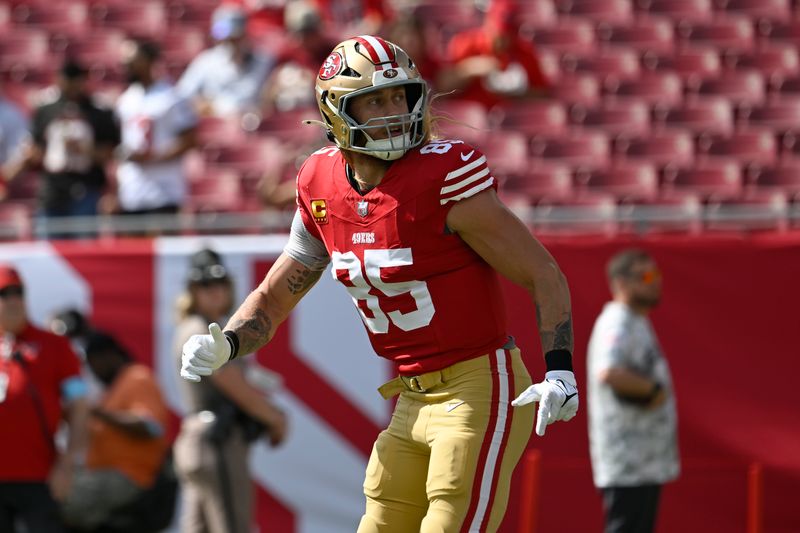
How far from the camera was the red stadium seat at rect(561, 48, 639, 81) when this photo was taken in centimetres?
1102

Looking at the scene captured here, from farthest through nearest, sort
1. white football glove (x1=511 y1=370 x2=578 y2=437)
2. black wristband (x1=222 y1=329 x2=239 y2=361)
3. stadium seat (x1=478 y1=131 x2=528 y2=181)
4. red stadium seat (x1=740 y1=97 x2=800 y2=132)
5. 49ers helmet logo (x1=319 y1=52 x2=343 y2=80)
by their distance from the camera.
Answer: red stadium seat (x1=740 y1=97 x2=800 y2=132) → stadium seat (x1=478 y1=131 x2=528 y2=181) → black wristband (x1=222 y1=329 x2=239 y2=361) → 49ers helmet logo (x1=319 y1=52 x2=343 y2=80) → white football glove (x1=511 y1=370 x2=578 y2=437)

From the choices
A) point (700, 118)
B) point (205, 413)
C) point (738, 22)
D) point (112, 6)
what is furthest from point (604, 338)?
point (112, 6)

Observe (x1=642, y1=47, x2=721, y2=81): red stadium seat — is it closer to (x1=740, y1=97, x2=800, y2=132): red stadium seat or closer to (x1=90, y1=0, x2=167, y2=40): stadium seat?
(x1=740, y1=97, x2=800, y2=132): red stadium seat

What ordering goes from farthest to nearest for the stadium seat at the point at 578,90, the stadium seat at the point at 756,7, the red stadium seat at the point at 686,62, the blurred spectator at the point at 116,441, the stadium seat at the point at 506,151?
1. the stadium seat at the point at 756,7
2. the red stadium seat at the point at 686,62
3. the stadium seat at the point at 578,90
4. the stadium seat at the point at 506,151
5. the blurred spectator at the point at 116,441

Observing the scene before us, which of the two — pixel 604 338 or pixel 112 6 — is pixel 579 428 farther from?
pixel 112 6

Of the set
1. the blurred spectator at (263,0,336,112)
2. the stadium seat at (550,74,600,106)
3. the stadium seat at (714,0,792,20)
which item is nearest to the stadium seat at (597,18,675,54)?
the stadium seat at (714,0,792,20)

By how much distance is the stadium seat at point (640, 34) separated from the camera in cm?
1128

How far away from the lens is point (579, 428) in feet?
25.1

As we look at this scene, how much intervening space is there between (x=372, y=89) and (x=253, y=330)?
0.87 metres

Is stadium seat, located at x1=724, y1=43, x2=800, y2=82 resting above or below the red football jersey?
above

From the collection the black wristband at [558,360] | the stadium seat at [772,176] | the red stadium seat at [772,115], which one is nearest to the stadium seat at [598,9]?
the red stadium seat at [772,115]

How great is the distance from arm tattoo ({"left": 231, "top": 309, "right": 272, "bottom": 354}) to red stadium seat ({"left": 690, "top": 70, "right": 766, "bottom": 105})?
7.07 m

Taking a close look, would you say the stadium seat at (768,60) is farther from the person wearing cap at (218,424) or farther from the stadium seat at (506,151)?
the person wearing cap at (218,424)

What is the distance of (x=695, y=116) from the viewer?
34.0 ft
